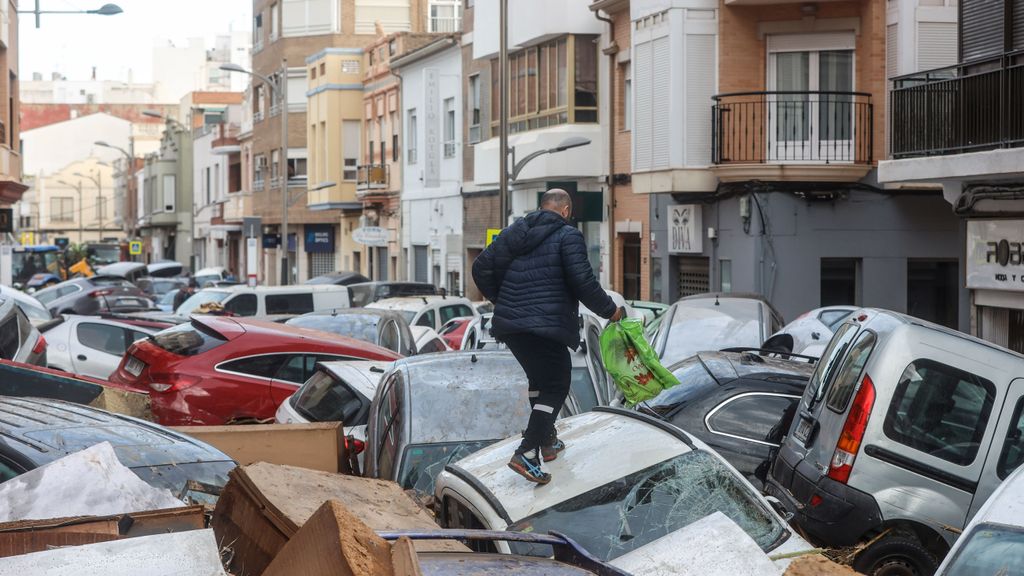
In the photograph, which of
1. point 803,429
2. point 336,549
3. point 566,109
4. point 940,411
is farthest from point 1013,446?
point 566,109

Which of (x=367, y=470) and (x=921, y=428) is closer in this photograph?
(x=921, y=428)

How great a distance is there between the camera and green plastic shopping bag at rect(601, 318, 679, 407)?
26.1ft

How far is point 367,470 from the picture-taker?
31.2ft

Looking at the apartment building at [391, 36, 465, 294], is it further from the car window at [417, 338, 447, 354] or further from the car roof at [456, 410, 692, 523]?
the car roof at [456, 410, 692, 523]

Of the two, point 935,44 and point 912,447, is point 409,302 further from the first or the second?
point 912,447

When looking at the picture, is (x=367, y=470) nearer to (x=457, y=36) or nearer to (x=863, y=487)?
(x=863, y=487)

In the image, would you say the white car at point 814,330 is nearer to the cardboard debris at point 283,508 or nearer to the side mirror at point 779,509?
the side mirror at point 779,509

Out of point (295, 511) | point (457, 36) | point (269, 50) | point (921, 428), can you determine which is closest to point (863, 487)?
point (921, 428)

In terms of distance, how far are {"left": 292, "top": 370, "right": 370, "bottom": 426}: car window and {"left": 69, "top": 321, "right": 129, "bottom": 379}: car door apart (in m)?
7.61

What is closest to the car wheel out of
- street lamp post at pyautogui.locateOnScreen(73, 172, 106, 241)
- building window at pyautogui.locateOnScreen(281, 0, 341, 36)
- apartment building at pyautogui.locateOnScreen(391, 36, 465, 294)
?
apartment building at pyautogui.locateOnScreen(391, 36, 465, 294)

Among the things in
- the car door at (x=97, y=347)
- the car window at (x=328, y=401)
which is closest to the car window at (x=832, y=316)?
the car window at (x=328, y=401)

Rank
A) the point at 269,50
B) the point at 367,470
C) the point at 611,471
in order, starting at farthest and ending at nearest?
1. the point at 269,50
2. the point at 367,470
3. the point at 611,471

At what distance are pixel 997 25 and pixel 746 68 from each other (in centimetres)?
940

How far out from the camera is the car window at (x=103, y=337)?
763 inches
